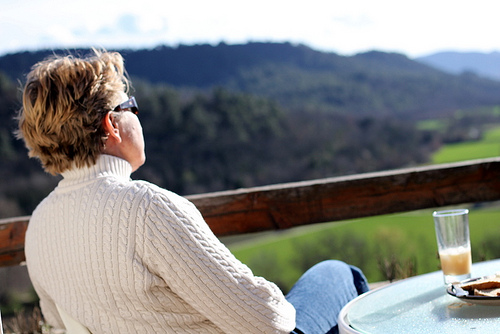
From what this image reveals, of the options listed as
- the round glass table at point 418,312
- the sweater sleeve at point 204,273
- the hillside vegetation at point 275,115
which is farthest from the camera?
the hillside vegetation at point 275,115

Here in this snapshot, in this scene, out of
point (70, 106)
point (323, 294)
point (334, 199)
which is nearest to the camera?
point (70, 106)

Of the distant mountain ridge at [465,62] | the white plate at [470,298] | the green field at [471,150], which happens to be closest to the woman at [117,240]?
the white plate at [470,298]

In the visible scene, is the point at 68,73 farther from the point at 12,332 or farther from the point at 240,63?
the point at 240,63

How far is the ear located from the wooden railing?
66 centimetres

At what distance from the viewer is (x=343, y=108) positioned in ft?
102

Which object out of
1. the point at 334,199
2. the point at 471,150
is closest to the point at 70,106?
the point at 334,199

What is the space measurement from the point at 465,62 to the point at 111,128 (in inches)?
1636

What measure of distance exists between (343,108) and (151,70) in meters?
12.3

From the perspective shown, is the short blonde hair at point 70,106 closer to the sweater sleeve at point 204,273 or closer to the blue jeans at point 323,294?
the sweater sleeve at point 204,273

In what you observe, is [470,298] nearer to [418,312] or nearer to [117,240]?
[418,312]

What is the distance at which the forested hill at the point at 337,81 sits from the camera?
98.4 ft

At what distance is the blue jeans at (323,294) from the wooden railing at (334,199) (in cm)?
43

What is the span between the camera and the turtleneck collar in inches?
42.7

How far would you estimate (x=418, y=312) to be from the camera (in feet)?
3.11
